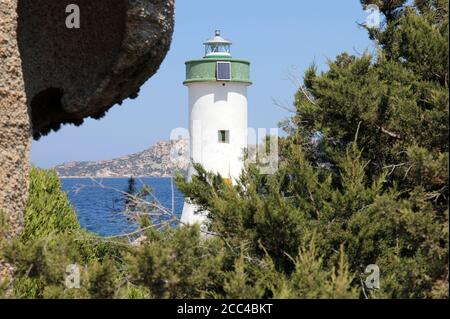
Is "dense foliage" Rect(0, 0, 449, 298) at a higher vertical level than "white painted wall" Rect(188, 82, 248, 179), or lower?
lower

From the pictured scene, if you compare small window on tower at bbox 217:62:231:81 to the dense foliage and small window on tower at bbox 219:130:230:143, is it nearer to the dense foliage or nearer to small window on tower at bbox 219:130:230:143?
small window on tower at bbox 219:130:230:143

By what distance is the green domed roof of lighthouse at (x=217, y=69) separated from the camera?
2309cm

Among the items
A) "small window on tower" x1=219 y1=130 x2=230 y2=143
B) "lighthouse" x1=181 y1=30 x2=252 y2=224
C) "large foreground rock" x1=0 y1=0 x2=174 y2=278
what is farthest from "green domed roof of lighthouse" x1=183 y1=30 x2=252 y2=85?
"large foreground rock" x1=0 y1=0 x2=174 y2=278

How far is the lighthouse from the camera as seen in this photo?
23.0 m

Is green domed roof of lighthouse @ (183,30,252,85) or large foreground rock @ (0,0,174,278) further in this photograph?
green domed roof of lighthouse @ (183,30,252,85)

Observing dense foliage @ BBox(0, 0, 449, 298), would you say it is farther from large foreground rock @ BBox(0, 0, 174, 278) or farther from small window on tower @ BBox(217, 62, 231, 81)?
small window on tower @ BBox(217, 62, 231, 81)

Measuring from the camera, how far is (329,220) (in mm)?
5887

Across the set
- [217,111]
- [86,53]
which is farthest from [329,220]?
[217,111]

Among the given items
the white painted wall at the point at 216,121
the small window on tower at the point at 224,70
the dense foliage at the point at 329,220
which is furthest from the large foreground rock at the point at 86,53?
the small window on tower at the point at 224,70

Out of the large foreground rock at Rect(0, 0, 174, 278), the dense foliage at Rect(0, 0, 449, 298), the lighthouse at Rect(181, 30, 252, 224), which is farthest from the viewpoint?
the lighthouse at Rect(181, 30, 252, 224)

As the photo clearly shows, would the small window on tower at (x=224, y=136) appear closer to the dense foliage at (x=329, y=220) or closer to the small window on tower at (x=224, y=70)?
the small window on tower at (x=224, y=70)

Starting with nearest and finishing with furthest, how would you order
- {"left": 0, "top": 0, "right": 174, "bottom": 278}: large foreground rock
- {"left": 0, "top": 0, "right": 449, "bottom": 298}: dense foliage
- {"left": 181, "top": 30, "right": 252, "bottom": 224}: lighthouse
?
{"left": 0, "top": 0, "right": 449, "bottom": 298}: dense foliage < {"left": 0, "top": 0, "right": 174, "bottom": 278}: large foreground rock < {"left": 181, "top": 30, "right": 252, "bottom": 224}: lighthouse

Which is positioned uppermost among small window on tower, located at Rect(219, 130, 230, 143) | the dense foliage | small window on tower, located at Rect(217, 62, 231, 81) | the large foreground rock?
small window on tower, located at Rect(217, 62, 231, 81)

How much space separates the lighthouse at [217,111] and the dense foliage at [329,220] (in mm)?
15062
